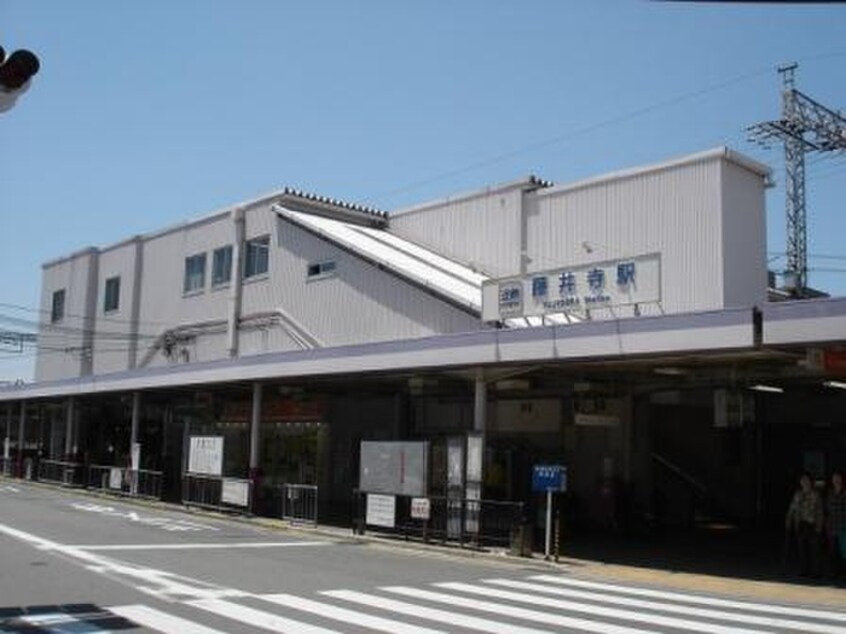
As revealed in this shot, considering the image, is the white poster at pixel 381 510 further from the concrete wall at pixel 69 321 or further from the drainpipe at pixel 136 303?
the concrete wall at pixel 69 321

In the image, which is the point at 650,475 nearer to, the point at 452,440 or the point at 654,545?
the point at 654,545

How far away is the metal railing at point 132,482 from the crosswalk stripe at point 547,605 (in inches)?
862

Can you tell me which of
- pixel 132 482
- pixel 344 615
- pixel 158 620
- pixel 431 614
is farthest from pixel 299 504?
pixel 158 620

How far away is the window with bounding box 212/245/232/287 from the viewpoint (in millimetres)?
39781

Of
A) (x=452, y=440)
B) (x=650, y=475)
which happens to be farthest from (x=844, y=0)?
(x=650, y=475)

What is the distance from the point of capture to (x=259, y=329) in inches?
1468

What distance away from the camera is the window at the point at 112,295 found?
160 ft

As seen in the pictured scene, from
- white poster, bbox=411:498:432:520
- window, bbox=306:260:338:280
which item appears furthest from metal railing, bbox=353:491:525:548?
window, bbox=306:260:338:280

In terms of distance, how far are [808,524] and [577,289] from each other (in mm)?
6720

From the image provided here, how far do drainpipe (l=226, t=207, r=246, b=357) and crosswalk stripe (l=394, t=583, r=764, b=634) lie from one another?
23429 mm

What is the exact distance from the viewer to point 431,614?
1310 cm

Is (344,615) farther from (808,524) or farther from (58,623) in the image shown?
(808,524)

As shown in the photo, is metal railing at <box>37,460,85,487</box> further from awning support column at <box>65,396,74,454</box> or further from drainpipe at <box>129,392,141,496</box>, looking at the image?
drainpipe at <box>129,392,141,496</box>

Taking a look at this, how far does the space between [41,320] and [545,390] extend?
3538 cm
